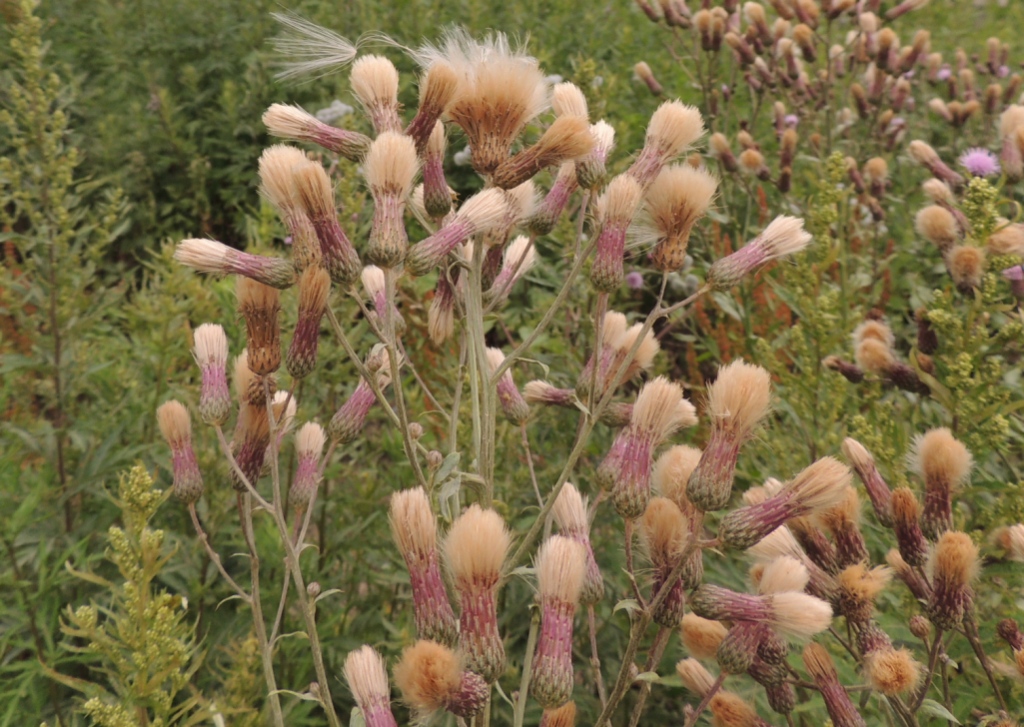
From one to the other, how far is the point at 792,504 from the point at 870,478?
0.42 m

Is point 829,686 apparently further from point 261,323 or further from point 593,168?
point 261,323

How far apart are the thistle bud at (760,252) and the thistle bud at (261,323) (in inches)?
26.3

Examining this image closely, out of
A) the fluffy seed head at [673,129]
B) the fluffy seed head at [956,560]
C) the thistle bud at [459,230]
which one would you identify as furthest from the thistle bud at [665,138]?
the fluffy seed head at [956,560]

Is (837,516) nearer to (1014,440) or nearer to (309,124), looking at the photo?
(309,124)

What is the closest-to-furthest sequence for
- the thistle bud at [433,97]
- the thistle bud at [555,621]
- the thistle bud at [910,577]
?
the thistle bud at [555,621], the thistle bud at [433,97], the thistle bud at [910,577]

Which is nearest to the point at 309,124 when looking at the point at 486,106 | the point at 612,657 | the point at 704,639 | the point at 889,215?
the point at 486,106

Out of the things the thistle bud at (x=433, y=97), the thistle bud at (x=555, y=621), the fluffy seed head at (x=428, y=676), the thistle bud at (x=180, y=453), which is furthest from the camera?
the thistle bud at (x=180, y=453)

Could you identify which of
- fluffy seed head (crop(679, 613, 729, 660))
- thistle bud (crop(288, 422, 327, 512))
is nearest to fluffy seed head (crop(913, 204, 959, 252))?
fluffy seed head (crop(679, 613, 729, 660))

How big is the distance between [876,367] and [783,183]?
133 cm

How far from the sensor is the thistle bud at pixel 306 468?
1648 millimetres

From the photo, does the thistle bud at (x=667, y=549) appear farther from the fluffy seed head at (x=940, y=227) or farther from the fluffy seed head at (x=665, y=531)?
the fluffy seed head at (x=940, y=227)

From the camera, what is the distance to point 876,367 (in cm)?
216

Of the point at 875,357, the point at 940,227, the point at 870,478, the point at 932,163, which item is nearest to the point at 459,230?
the point at 870,478

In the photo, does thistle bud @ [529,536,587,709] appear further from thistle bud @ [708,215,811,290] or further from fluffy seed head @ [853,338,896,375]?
fluffy seed head @ [853,338,896,375]
